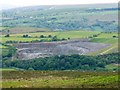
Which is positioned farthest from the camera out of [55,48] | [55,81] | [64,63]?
[55,48]

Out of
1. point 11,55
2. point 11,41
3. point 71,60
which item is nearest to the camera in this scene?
point 71,60

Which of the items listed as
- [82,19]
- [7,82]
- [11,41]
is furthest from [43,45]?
[82,19]

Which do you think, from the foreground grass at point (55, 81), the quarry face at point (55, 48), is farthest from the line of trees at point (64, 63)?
the foreground grass at point (55, 81)

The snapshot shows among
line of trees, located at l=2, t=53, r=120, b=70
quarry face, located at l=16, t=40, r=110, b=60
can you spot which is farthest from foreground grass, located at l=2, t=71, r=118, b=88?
quarry face, located at l=16, t=40, r=110, b=60

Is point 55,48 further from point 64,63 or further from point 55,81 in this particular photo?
point 55,81

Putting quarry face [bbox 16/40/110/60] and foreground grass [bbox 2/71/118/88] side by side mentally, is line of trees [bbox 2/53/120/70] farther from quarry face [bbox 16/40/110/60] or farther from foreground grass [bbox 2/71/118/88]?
foreground grass [bbox 2/71/118/88]

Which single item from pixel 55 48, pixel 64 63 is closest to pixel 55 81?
pixel 64 63

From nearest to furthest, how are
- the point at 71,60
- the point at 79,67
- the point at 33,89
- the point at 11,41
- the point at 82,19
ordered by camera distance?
the point at 33,89
the point at 79,67
the point at 71,60
the point at 11,41
the point at 82,19

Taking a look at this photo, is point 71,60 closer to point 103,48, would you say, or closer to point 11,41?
point 103,48
